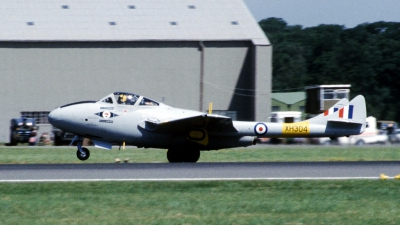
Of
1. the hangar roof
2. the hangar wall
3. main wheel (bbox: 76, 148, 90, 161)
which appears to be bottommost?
main wheel (bbox: 76, 148, 90, 161)

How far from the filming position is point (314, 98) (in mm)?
53562

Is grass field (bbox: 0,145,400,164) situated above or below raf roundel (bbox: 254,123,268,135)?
below

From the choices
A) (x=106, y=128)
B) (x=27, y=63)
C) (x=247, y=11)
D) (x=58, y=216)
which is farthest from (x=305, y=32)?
(x=58, y=216)

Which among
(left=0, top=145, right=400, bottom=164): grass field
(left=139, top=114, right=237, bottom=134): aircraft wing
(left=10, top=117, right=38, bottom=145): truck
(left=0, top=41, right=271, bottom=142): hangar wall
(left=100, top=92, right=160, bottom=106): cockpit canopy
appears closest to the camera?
(left=139, top=114, right=237, bottom=134): aircraft wing

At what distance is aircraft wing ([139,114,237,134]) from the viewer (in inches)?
830

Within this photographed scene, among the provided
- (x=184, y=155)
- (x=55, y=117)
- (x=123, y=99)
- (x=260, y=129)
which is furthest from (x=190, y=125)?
(x=55, y=117)

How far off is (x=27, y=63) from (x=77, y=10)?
5368mm

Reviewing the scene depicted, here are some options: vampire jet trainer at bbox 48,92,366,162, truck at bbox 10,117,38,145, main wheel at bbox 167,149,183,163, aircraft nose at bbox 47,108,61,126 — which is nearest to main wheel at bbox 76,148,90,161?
vampire jet trainer at bbox 48,92,366,162

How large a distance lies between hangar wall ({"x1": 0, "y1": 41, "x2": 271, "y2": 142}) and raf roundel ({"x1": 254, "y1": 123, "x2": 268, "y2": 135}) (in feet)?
93.2

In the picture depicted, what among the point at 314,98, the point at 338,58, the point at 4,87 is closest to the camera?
the point at 4,87

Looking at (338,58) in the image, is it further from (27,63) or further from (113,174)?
(113,174)

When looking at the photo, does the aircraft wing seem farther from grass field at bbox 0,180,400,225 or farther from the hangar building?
the hangar building

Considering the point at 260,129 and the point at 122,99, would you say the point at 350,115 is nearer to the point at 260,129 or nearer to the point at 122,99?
the point at 260,129

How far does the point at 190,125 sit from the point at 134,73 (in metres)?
29.9
